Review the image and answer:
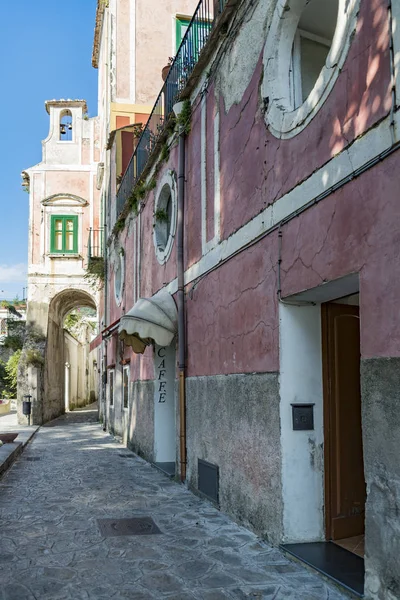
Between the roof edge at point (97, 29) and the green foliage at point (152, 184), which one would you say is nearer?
the green foliage at point (152, 184)

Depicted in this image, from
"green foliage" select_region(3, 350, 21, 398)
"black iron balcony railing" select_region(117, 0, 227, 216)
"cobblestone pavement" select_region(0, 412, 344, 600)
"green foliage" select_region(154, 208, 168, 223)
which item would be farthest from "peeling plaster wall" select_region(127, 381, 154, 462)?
"green foliage" select_region(3, 350, 21, 398)

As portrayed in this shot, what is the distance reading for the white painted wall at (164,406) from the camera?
11016mm

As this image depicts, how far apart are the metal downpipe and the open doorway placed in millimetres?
3570

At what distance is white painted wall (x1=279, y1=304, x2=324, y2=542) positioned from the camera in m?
5.29

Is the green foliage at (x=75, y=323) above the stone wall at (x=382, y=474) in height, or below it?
above

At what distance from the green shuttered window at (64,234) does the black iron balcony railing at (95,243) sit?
1004mm

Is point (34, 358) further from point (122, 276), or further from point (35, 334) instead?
point (122, 276)

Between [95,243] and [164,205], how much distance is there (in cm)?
1382

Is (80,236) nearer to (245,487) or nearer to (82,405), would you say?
(82,405)

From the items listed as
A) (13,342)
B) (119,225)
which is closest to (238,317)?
(119,225)

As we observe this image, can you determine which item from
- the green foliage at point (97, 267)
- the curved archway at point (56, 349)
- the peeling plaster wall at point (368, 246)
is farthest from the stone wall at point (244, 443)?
the curved archway at point (56, 349)

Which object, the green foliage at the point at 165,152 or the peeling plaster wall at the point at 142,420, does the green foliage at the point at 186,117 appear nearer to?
the green foliage at the point at 165,152

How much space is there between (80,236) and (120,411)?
11.6 meters

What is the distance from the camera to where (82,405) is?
39562 mm
